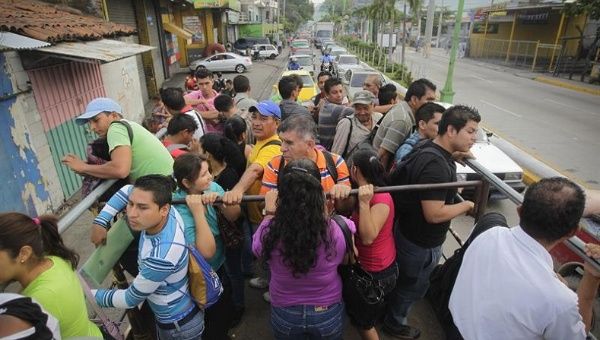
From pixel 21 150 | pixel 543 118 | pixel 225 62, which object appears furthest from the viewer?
pixel 225 62

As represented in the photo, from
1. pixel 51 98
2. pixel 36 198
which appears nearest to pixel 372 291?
pixel 36 198

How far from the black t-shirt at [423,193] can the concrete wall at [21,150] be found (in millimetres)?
5227

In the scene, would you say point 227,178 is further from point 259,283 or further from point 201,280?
point 259,283

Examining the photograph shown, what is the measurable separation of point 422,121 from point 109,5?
12.6 metres

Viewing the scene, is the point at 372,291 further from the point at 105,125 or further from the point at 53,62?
the point at 53,62

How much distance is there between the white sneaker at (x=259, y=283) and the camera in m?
3.35

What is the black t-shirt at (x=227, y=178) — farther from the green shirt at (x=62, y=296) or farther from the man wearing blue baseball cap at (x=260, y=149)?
the green shirt at (x=62, y=296)

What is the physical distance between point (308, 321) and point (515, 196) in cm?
134

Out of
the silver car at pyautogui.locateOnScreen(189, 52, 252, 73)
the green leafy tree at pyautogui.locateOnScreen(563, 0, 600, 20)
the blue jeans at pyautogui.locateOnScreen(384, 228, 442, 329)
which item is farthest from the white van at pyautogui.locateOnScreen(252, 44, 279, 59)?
the blue jeans at pyautogui.locateOnScreen(384, 228, 442, 329)

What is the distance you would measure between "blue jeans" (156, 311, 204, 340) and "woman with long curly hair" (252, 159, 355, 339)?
465 millimetres

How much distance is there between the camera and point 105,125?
2725 millimetres

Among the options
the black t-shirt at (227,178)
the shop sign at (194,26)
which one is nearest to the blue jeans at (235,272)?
the black t-shirt at (227,178)

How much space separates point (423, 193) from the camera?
→ 231 centimetres

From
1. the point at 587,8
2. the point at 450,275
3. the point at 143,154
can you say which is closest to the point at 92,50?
the point at 143,154
